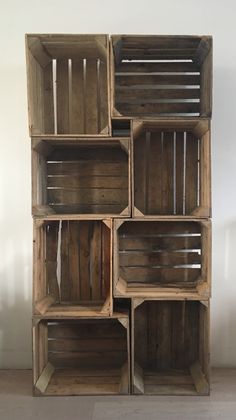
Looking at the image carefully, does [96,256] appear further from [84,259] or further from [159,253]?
[159,253]

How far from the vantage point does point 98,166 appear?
2.15 m

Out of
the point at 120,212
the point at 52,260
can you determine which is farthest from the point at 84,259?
the point at 120,212

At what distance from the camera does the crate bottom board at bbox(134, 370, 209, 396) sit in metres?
1.93

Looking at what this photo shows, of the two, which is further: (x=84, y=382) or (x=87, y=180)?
(x=87, y=180)

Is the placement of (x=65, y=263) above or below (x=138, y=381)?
above

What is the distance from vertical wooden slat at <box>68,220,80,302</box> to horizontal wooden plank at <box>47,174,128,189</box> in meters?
0.25

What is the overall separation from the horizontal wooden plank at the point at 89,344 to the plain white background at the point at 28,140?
0.73 ft

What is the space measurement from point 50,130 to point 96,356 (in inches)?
59.0

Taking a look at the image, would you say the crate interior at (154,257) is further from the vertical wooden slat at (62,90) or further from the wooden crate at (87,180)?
the vertical wooden slat at (62,90)

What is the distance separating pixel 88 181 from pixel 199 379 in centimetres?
137

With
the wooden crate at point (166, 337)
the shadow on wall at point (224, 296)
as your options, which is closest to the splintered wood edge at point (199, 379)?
the wooden crate at point (166, 337)

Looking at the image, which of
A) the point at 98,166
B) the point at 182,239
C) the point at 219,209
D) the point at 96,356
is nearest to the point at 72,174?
the point at 98,166

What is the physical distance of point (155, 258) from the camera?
218 cm

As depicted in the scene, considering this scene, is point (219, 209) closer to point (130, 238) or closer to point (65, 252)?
point (130, 238)
